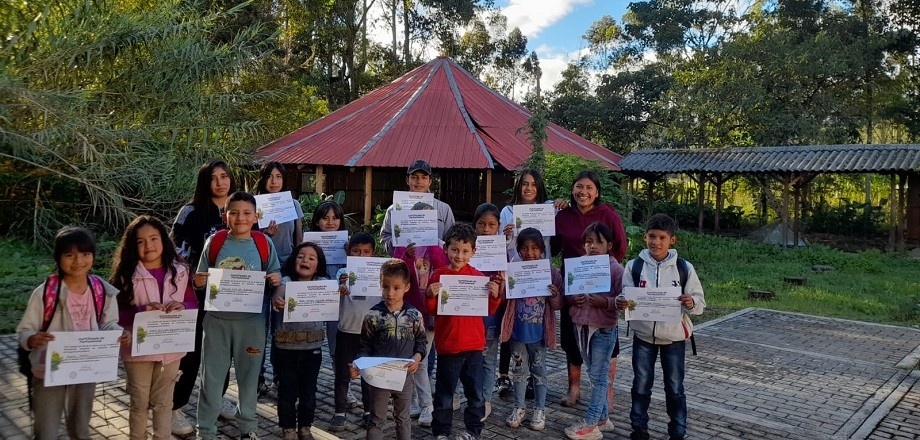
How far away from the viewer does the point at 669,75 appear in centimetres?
2614

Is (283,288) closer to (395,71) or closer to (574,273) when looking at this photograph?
(574,273)

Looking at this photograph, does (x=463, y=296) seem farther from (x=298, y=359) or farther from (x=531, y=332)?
(x=298, y=359)

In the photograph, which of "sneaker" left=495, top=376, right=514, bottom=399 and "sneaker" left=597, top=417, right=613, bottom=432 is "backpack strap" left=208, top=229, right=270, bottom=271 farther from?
"sneaker" left=597, top=417, right=613, bottom=432

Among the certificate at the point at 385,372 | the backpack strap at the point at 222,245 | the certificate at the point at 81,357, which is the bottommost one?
the certificate at the point at 385,372

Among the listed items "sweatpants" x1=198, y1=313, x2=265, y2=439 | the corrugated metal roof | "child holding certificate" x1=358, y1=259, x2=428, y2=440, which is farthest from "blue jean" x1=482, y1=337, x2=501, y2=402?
the corrugated metal roof

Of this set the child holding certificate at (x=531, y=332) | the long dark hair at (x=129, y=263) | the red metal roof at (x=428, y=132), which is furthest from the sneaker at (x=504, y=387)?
the red metal roof at (x=428, y=132)

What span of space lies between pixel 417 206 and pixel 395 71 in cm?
2488

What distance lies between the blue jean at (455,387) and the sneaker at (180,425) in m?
1.49

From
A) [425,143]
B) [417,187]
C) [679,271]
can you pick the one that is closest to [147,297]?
[417,187]

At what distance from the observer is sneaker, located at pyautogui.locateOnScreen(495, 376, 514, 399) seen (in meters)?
4.80

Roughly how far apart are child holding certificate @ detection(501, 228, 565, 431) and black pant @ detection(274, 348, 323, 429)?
4.09 feet

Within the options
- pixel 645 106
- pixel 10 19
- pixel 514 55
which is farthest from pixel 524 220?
pixel 514 55

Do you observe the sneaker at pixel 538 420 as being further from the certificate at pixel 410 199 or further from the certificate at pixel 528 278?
the certificate at pixel 410 199

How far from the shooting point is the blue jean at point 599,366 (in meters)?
4.03
